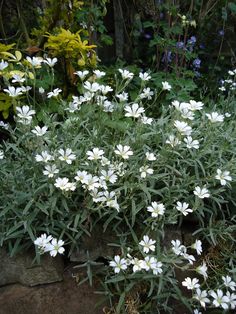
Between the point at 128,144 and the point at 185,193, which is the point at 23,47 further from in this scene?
the point at 185,193

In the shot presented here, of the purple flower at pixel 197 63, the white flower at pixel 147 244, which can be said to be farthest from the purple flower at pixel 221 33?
the white flower at pixel 147 244

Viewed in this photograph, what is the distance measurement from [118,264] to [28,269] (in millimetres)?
478

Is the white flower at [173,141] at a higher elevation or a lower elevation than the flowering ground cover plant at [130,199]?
higher

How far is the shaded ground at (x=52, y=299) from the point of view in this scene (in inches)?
91.0

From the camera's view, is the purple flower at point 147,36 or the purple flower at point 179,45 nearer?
the purple flower at point 179,45

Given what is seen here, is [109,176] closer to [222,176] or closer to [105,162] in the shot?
[105,162]

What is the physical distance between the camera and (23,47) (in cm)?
364

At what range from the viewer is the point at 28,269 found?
235cm

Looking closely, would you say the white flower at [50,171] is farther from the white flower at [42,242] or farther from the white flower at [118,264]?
the white flower at [118,264]

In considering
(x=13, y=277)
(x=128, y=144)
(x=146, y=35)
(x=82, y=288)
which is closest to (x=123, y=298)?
A: (x=82, y=288)

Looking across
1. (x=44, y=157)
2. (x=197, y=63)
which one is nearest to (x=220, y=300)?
(x=44, y=157)

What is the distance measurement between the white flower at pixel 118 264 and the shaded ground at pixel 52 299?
0.27m

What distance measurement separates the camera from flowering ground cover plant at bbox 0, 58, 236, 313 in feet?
7.30

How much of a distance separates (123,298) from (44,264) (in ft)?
1.38
